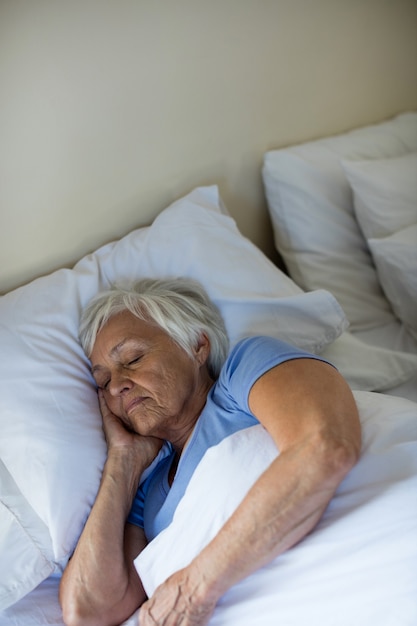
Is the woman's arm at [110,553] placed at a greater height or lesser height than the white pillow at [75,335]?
lesser

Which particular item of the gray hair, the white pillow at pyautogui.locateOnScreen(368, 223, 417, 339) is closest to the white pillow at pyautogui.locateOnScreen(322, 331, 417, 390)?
the white pillow at pyautogui.locateOnScreen(368, 223, 417, 339)

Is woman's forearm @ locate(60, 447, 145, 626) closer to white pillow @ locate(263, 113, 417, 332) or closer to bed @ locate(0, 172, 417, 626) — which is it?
bed @ locate(0, 172, 417, 626)

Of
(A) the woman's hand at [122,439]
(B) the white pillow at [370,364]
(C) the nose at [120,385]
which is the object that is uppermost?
(C) the nose at [120,385]

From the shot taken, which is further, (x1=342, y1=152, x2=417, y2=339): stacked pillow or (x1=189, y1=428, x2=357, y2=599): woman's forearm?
(x1=342, y1=152, x2=417, y2=339): stacked pillow

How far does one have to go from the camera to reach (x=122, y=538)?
1321 millimetres

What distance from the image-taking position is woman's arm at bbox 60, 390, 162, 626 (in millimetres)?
1243

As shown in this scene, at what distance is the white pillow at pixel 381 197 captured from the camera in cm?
Answer: 200

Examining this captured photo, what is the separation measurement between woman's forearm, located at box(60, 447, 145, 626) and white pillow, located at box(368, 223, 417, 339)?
96cm

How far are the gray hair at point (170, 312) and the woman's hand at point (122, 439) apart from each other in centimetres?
14

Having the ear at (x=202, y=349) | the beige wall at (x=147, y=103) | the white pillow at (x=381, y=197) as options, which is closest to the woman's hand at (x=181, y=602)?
the ear at (x=202, y=349)

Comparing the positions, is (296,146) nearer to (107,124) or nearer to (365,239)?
(365,239)

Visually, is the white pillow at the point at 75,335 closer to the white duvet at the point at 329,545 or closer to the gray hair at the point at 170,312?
the gray hair at the point at 170,312

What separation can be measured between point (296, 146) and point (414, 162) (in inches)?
14.3

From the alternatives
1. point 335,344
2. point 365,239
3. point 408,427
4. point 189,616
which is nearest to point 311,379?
point 408,427
